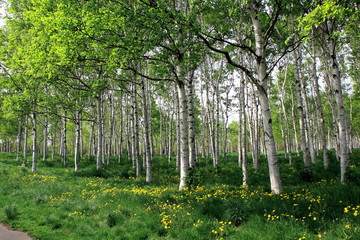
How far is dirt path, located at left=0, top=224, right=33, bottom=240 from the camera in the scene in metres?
5.50

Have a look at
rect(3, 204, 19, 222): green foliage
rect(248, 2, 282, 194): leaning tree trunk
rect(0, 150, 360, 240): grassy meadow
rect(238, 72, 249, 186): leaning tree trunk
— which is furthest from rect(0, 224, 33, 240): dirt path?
rect(238, 72, 249, 186): leaning tree trunk

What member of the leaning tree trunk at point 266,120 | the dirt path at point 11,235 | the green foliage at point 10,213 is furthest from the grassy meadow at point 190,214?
the leaning tree trunk at point 266,120

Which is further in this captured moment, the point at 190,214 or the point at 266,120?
the point at 266,120

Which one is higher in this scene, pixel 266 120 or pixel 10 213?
pixel 266 120

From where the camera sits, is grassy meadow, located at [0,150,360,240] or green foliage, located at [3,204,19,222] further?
green foliage, located at [3,204,19,222]

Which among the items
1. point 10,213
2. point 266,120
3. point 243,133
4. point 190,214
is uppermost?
point 266,120

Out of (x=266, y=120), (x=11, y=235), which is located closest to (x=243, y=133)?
(x=266, y=120)

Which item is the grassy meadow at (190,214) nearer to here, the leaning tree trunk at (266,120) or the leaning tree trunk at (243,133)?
the leaning tree trunk at (266,120)

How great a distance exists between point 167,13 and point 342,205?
7318 millimetres

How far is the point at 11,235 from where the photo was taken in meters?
5.68

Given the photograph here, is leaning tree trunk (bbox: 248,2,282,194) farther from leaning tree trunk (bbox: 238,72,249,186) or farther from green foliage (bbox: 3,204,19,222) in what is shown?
green foliage (bbox: 3,204,19,222)

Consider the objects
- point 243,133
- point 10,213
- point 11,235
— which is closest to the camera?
point 11,235

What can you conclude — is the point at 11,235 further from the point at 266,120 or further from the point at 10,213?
the point at 266,120

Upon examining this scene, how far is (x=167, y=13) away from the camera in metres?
7.27
